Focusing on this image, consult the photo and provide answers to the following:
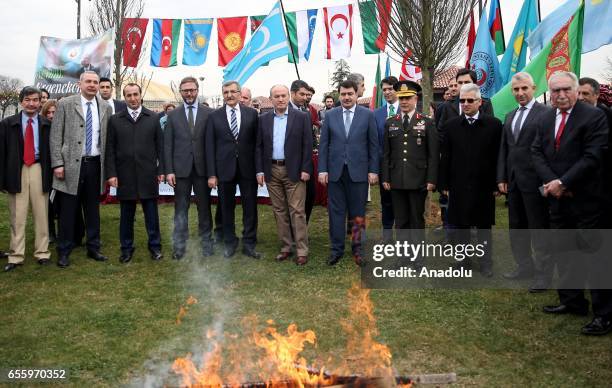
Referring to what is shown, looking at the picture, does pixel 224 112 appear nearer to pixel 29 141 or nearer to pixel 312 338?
pixel 29 141

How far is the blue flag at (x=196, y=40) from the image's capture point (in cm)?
1733

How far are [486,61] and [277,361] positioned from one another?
7367 mm

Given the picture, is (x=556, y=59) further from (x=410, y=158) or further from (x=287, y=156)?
(x=287, y=156)

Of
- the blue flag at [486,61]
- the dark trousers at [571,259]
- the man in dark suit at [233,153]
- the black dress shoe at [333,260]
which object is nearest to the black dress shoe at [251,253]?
the man in dark suit at [233,153]

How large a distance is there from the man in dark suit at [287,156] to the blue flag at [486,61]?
13.2 feet

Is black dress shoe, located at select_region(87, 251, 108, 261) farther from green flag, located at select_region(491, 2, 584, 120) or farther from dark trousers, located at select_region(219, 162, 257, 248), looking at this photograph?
green flag, located at select_region(491, 2, 584, 120)

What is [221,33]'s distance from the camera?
56.2 feet

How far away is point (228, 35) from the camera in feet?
56.2

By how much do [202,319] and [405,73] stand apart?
1153cm

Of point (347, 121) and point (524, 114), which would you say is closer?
point (524, 114)

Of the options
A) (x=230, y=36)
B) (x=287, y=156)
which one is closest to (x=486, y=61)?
(x=287, y=156)

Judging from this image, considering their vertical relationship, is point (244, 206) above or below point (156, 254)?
above

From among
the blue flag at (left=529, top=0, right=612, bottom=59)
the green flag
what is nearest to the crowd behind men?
the green flag

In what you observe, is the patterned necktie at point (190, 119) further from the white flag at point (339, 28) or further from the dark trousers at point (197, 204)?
the white flag at point (339, 28)
